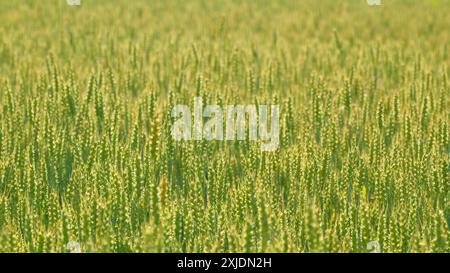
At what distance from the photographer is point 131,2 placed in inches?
516

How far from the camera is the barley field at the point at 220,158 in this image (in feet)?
10.0

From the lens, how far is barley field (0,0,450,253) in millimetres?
3057

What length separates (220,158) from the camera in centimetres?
378

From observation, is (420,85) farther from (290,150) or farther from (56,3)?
(56,3)

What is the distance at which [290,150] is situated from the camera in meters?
3.96

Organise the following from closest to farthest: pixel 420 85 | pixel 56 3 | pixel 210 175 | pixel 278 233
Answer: pixel 278 233 → pixel 210 175 → pixel 420 85 → pixel 56 3

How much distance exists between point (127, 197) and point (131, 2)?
400 inches

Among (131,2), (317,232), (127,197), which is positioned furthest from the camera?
(131,2)

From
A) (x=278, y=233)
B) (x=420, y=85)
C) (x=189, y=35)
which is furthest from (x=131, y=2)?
(x=278, y=233)

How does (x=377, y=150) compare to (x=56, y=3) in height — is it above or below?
below
